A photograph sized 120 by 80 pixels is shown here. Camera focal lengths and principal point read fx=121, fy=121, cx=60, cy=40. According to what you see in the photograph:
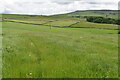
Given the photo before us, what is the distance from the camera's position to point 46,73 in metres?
6.03

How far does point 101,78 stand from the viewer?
19.4 feet

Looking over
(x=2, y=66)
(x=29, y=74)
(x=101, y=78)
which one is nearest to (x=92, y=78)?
(x=101, y=78)

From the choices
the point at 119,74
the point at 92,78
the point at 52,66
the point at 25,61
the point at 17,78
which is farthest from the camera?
the point at 25,61

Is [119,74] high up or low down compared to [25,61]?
down

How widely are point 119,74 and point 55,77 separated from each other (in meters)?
3.48

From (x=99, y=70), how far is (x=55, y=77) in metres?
2.71

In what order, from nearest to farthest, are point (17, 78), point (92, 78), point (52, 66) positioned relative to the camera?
point (17, 78)
point (92, 78)
point (52, 66)

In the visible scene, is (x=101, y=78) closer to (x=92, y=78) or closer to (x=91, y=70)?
(x=92, y=78)

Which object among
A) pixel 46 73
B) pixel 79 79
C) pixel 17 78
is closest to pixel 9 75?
pixel 17 78

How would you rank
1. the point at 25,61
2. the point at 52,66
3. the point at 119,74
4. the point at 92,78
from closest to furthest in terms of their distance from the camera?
the point at 92,78
the point at 119,74
the point at 52,66
the point at 25,61

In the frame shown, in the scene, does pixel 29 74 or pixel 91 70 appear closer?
pixel 29 74

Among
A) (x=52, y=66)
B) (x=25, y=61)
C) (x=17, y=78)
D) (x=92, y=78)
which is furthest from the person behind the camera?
(x=25, y=61)

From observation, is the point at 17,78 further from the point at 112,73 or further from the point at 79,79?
the point at 112,73

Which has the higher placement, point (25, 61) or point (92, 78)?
point (25, 61)
